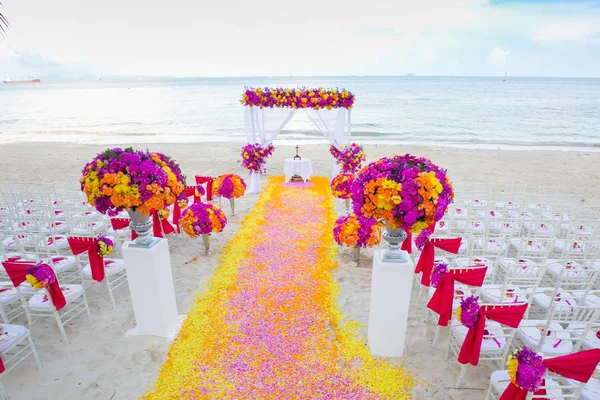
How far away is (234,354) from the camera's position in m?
3.96

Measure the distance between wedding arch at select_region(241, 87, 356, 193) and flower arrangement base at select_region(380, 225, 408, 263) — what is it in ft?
23.3

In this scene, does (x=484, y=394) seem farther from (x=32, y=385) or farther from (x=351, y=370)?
(x=32, y=385)

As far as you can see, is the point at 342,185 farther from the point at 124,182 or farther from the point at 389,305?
the point at 124,182

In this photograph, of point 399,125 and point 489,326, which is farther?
point 399,125

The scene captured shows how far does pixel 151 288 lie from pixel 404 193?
3.17 meters

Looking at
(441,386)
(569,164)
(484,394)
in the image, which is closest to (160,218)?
(441,386)

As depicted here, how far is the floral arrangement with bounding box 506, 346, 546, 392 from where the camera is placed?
8.11 feet

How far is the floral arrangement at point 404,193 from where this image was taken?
317cm

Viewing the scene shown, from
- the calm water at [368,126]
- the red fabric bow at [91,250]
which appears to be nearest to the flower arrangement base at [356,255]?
the red fabric bow at [91,250]

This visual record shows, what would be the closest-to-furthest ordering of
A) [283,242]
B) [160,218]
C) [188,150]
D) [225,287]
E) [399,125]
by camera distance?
[225,287], [160,218], [283,242], [188,150], [399,125]

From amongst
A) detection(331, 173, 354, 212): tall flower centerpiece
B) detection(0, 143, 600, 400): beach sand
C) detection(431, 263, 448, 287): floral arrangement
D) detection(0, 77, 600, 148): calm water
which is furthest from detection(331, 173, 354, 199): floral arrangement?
detection(0, 77, 600, 148): calm water

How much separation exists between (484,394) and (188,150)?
1723 centimetres

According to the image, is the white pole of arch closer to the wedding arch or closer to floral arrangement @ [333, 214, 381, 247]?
the wedding arch

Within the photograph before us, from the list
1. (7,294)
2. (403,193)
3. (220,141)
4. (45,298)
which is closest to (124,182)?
(45,298)
